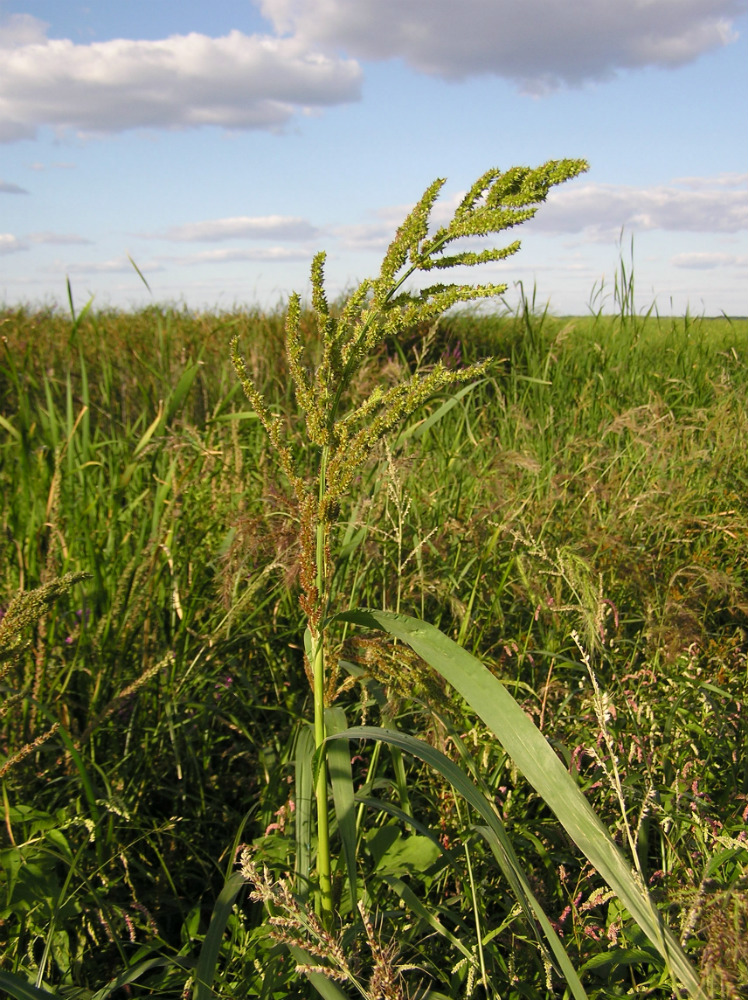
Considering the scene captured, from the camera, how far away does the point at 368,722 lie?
6.38ft

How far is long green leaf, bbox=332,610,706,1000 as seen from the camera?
857mm

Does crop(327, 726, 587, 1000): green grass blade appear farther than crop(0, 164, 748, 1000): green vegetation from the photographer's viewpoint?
No

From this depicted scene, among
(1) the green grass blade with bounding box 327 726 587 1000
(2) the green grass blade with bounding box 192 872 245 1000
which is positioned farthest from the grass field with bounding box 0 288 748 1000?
(1) the green grass blade with bounding box 327 726 587 1000

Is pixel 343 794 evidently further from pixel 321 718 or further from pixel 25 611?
pixel 25 611

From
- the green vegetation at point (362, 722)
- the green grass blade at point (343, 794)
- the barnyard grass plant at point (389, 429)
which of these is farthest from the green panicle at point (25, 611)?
the green grass blade at point (343, 794)

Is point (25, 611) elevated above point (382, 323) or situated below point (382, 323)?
below

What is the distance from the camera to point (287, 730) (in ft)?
6.41

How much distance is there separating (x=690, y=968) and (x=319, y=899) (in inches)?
21.6

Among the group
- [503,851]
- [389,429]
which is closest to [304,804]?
[503,851]

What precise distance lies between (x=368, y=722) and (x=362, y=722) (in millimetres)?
221

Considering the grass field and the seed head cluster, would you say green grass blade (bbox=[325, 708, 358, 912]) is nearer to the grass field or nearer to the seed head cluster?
the grass field

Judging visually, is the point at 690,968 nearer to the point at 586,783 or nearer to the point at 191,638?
the point at 586,783

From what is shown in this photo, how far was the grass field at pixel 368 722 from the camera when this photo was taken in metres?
1.30

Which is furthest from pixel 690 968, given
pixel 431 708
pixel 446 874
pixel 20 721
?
pixel 20 721
